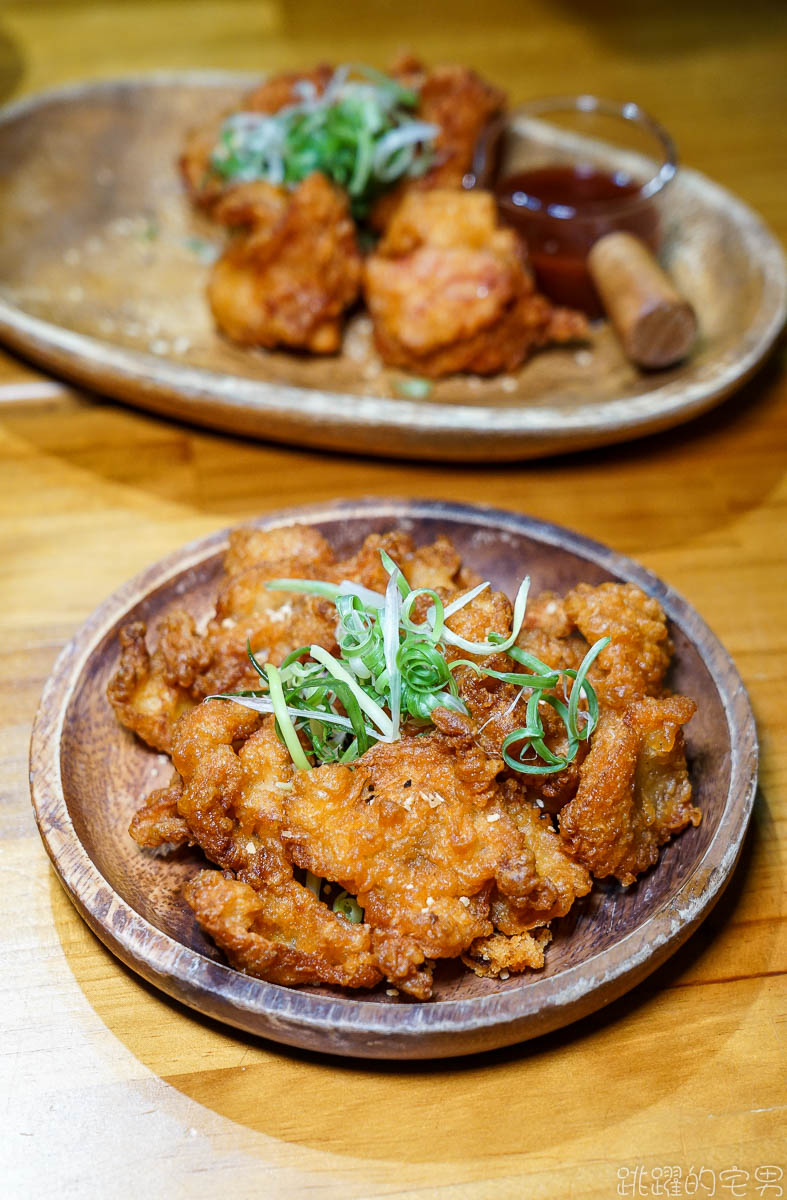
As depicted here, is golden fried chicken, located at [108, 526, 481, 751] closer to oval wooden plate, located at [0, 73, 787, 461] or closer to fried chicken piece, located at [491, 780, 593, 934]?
fried chicken piece, located at [491, 780, 593, 934]

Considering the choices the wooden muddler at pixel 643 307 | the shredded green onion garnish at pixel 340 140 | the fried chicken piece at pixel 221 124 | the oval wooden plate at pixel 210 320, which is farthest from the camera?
the fried chicken piece at pixel 221 124

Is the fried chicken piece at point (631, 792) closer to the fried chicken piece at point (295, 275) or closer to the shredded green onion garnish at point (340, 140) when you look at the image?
the fried chicken piece at point (295, 275)

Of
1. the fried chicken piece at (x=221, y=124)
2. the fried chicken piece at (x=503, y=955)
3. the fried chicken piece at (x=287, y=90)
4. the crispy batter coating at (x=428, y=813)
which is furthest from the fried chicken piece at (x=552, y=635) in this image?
the fried chicken piece at (x=287, y=90)

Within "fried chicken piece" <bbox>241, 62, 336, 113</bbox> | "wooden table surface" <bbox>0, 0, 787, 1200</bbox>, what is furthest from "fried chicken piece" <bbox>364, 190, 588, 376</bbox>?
"fried chicken piece" <bbox>241, 62, 336, 113</bbox>

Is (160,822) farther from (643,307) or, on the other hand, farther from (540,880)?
(643,307)

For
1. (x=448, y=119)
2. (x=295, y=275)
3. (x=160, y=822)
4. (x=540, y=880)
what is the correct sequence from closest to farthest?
(x=540, y=880) → (x=160, y=822) → (x=295, y=275) → (x=448, y=119)

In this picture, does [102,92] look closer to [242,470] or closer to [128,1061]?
[242,470]

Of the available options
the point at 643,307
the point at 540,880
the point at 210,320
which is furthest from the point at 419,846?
the point at 210,320
